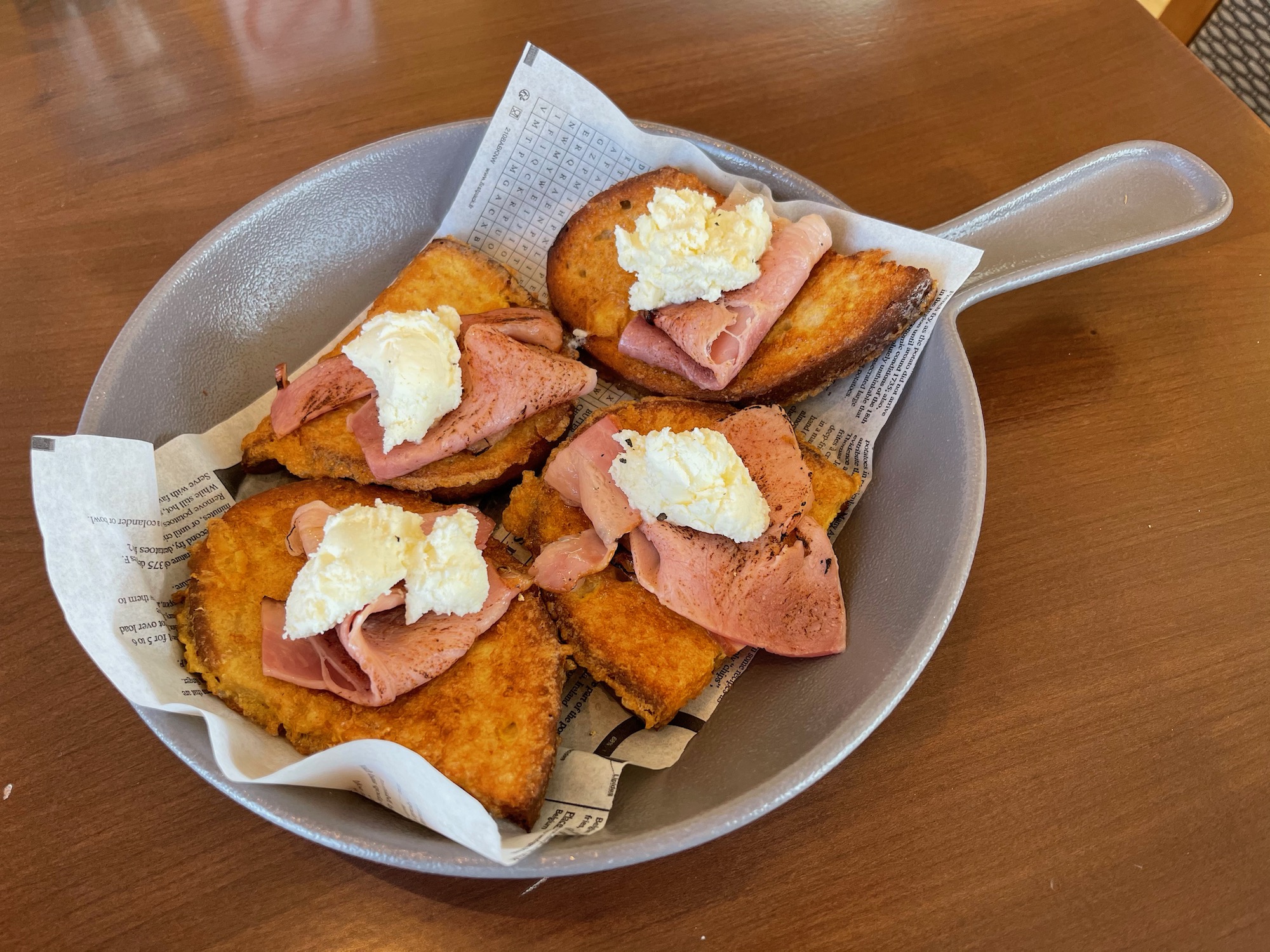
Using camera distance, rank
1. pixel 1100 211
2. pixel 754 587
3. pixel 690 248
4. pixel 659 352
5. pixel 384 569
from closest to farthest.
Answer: pixel 384 569 → pixel 754 587 → pixel 690 248 → pixel 659 352 → pixel 1100 211

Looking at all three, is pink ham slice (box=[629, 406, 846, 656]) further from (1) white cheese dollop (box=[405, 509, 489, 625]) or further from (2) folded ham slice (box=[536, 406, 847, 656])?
(1) white cheese dollop (box=[405, 509, 489, 625])

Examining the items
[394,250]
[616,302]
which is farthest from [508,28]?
[616,302]

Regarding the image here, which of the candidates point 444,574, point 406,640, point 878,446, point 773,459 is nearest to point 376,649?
point 406,640

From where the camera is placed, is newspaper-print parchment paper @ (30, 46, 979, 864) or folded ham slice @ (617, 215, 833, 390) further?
folded ham slice @ (617, 215, 833, 390)

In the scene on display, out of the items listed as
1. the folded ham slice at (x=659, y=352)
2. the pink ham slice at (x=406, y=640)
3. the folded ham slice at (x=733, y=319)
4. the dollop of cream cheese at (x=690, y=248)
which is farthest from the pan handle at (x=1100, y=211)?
the pink ham slice at (x=406, y=640)

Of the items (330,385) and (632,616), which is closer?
(632,616)

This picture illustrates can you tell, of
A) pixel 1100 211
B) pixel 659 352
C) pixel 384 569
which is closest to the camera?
pixel 384 569

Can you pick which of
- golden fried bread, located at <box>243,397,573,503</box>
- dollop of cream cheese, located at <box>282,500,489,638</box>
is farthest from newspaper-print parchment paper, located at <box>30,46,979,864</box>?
dollop of cream cheese, located at <box>282,500,489,638</box>

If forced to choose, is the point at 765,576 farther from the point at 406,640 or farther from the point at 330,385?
the point at 330,385
